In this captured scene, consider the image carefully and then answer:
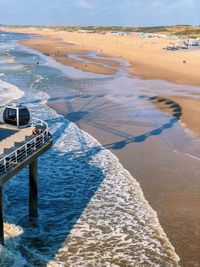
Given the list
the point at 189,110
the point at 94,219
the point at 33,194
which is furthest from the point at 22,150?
the point at 189,110

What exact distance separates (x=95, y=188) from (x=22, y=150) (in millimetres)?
6500

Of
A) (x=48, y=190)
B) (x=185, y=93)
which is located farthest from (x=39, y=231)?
(x=185, y=93)

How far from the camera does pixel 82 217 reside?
17.8 metres

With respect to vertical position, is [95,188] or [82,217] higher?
[95,188]

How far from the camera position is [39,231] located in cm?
1648

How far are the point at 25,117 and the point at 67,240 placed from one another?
5.34m

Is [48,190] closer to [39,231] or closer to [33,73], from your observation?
[39,231]

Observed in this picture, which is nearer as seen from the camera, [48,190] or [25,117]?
[25,117]

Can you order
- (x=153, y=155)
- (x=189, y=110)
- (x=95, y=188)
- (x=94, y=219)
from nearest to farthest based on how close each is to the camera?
(x=94, y=219)
(x=95, y=188)
(x=153, y=155)
(x=189, y=110)

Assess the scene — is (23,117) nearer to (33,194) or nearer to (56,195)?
(33,194)

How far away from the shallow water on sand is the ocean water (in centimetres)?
3

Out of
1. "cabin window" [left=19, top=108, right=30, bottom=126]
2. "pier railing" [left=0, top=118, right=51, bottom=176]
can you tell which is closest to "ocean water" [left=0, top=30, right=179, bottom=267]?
"pier railing" [left=0, top=118, right=51, bottom=176]

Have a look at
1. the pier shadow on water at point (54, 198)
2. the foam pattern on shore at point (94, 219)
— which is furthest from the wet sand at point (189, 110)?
the foam pattern on shore at point (94, 219)

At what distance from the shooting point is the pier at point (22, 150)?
548 inches
